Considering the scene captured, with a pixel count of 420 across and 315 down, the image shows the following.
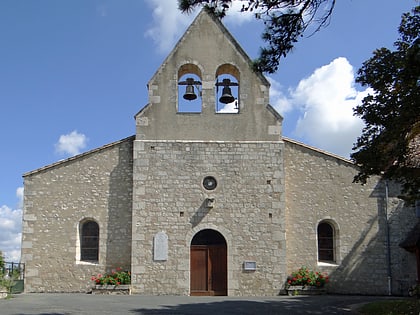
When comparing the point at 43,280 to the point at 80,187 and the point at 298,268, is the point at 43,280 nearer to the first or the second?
the point at 80,187

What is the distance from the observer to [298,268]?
1962 cm

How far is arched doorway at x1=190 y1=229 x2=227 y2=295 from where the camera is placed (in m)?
19.2

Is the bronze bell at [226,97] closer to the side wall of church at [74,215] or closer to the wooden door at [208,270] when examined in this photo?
the side wall of church at [74,215]

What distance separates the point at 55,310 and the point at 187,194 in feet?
24.3

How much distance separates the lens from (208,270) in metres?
19.3

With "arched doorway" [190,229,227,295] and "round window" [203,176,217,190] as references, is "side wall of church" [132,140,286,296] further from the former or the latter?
"arched doorway" [190,229,227,295]

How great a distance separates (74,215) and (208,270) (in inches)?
210

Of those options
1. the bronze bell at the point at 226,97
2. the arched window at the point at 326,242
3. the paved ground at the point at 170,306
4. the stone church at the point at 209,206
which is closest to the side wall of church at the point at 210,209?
the stone church at the point at 209,206

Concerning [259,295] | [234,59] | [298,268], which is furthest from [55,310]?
[234,59]

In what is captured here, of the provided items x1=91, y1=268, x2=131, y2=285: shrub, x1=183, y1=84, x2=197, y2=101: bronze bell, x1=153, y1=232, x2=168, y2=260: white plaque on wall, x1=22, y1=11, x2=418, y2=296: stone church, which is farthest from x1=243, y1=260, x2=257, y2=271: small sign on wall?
x1=183, y1=84, x2=197, y2=101: bronze bell

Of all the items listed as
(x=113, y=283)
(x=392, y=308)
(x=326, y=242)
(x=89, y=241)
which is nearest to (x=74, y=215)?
(x=89, y=241)

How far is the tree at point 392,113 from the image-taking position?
1144cm

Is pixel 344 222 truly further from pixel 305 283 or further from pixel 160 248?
pixel 160 248

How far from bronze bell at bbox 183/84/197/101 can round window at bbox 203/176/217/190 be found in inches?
119
